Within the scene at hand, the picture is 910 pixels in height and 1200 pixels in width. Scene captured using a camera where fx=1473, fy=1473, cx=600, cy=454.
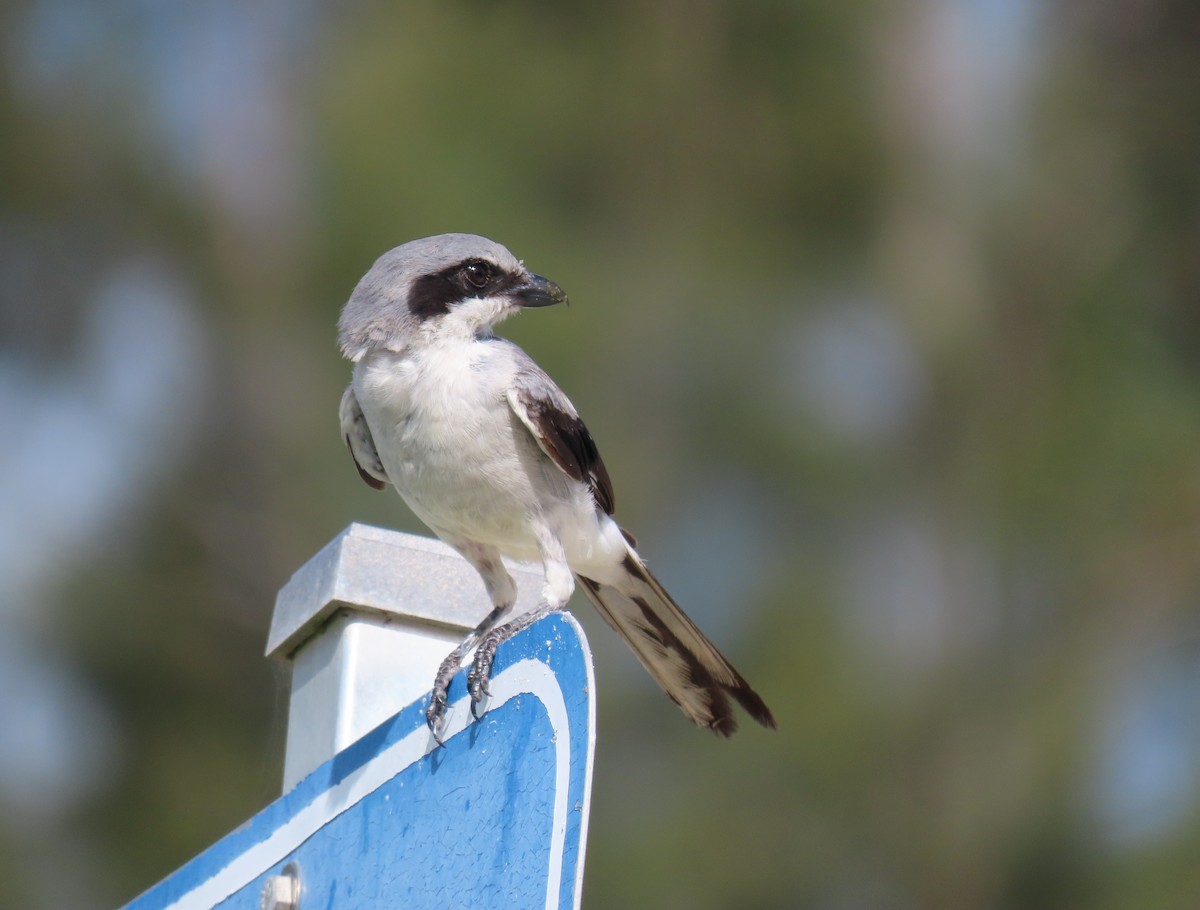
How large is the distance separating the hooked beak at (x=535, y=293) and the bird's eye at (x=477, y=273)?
0.22 feet

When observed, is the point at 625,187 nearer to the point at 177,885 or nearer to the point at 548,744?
the point at 177,885

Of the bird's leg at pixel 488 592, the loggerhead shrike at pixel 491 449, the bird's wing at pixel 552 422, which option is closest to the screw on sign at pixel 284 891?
the bird's leg at pixel 488 592

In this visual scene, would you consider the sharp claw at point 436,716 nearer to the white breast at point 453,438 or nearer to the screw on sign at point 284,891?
the screw on sign at point 284,891

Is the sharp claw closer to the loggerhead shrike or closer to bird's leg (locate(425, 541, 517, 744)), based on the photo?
bird's leg (locate(425, 541, 517, 744))

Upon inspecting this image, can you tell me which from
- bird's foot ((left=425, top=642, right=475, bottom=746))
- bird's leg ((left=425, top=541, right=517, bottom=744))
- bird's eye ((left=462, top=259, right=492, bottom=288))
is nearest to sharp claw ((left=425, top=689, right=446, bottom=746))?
bird's foot ((left=425, top=642, right=475, bottom=746))

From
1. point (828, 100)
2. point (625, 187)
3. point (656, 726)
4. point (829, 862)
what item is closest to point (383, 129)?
point (625, 187)

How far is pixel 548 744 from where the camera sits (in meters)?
1.32

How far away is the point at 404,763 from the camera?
62.7 inches

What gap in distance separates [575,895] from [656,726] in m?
4.88

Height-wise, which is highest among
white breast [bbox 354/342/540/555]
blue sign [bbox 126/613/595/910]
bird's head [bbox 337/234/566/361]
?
bird's head [bbox 337/234/566/361]

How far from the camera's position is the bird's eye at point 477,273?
9.39 feet

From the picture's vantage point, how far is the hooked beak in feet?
9.58

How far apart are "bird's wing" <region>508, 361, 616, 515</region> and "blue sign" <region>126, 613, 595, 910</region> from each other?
100cm

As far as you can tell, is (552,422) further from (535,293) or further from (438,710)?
(438,710)
